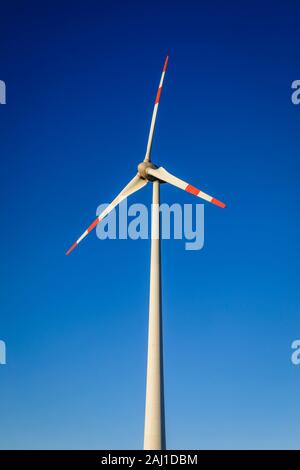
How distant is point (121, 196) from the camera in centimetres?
4203

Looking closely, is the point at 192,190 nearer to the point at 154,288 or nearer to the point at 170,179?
the point at 170,179

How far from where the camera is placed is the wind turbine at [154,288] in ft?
106

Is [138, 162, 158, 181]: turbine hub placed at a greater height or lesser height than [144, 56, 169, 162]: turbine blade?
lesser

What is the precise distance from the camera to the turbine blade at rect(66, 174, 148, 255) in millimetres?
41281

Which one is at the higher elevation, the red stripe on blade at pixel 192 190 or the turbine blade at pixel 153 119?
the turbine blade at pixel 153 119

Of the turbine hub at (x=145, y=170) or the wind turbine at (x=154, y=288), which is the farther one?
the turbine hub at (x=145, y=170)

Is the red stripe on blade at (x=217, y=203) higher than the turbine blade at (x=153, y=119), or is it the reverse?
the turbine blade at (x=153, y=119)

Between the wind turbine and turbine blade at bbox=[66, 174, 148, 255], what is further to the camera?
turbine blade at bbox=[66, 174, 148, 255]

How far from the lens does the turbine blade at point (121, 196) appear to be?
41281 millimetres

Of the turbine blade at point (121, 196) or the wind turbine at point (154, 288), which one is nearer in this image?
the wind turbine at point (154, 288)

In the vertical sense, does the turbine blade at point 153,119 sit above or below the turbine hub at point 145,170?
above
